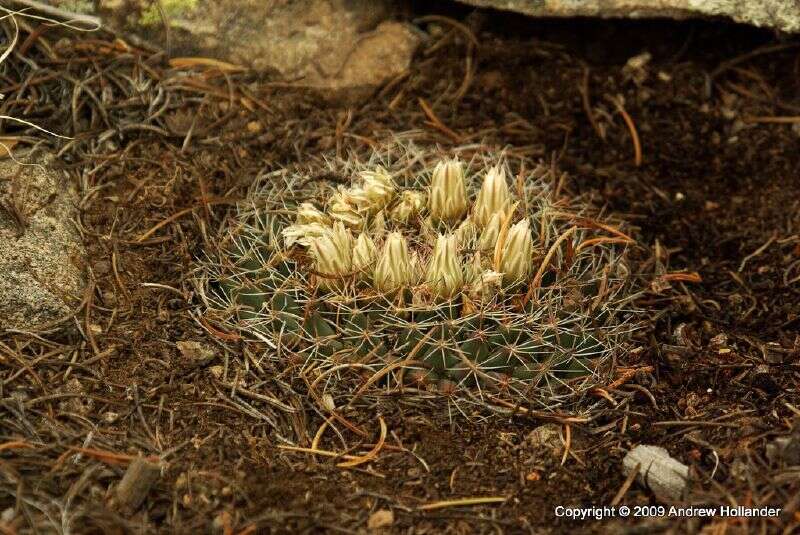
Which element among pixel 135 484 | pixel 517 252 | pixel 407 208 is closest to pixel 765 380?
pixel 517 252

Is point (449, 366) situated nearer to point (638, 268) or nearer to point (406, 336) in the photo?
point (406, 336)

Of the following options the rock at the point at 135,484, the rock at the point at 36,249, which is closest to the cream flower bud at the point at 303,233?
the rock at the point at 36,249

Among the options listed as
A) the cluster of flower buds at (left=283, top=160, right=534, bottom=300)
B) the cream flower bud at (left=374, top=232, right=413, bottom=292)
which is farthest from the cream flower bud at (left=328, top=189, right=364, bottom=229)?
the cream flower bud at (left=374, top=232, right=413, bottom=292)

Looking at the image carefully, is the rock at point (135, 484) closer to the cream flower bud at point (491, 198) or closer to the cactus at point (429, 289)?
the cactus at point (429, 289)

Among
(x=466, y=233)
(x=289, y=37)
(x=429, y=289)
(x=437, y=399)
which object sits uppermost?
(x=289, y=37)

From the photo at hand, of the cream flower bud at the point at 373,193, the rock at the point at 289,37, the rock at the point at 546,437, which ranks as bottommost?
the rock at the point at 546,437

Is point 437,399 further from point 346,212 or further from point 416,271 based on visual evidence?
point 346,212

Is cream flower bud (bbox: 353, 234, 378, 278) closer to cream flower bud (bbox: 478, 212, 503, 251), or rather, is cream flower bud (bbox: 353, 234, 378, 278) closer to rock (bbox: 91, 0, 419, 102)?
cream flower bud (bbox: 478, 212, 503, 251)
